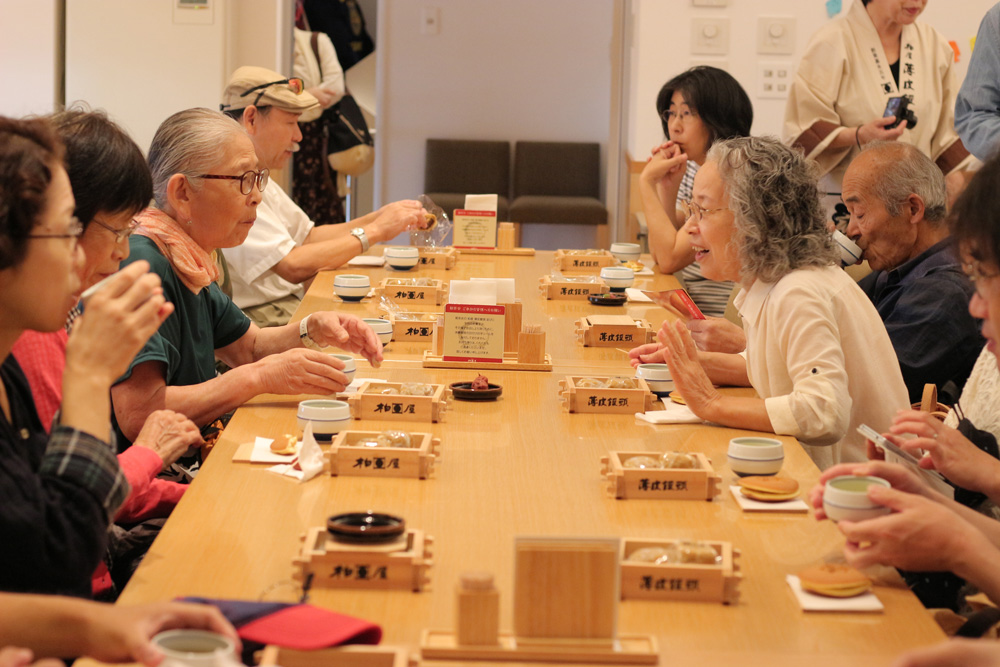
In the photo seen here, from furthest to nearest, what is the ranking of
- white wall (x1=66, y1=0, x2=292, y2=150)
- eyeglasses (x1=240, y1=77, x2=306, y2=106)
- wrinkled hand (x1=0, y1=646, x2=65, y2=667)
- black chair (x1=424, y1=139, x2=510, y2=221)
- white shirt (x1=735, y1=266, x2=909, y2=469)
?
black chair (x1=424, y1=139, x2=510, y2=221) → white wall (x1=66, y1=0, x2=292, y2=150) → eyeglasses (x1=240, y1=77, x2=306, y2=106) → white shirt (x1=735, y1=266, x2=909, y2=469) → wrinkled hand (x1=0, y1=646, x2=65, y2=667)

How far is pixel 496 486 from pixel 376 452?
0.68 feet

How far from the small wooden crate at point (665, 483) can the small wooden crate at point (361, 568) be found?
44 centimetres

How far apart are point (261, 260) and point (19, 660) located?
252cm

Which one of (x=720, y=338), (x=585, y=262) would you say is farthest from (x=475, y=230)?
(x=720, y=338)

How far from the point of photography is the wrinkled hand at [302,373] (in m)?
2.13

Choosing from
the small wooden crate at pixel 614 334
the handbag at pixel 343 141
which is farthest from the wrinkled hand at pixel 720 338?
the handbag at pixel 343 141

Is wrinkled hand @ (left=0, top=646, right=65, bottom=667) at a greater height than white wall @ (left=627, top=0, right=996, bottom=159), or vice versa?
white wall @ (left=627, top=0, right=996, bottom=159)

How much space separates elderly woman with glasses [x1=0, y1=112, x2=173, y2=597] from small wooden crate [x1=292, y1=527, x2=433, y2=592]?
25 cm

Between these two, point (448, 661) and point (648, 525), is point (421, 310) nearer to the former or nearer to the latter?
point (648, 525)

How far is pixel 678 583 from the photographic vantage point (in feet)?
4.37

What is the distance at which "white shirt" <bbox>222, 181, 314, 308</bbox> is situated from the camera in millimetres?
3500

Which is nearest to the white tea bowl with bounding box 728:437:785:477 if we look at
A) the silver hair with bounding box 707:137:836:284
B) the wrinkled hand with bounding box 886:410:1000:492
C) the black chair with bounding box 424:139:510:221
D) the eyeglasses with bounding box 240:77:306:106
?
the wrinkled hand with bounding box 886:410:1000:492

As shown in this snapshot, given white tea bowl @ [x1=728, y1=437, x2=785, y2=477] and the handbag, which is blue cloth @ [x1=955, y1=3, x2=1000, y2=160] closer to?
white tea bowl @ [x1=728, y1=437, x2=785, y2=477]

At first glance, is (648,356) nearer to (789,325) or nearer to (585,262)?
(789,325)
